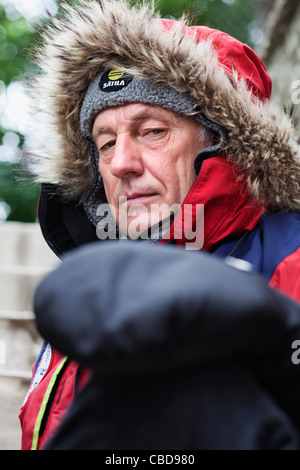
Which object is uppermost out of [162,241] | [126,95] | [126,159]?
[126,95]

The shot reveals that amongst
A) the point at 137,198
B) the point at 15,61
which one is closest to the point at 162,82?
the point at 137,198

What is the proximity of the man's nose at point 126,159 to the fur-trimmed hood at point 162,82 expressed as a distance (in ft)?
0.79

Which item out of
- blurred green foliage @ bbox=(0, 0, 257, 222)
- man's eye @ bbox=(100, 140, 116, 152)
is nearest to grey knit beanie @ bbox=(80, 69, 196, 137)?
Answer: man's eye @ bbox=(100, 140, 116, 152)

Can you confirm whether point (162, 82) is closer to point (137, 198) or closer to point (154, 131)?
point (154, 131)

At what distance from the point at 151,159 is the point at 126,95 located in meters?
0.25

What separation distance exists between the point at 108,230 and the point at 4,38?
1381cm

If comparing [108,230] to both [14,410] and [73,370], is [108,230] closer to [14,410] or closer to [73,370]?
[73,370]

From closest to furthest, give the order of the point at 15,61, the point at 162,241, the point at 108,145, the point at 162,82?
1. the point at 162,241
2. the point at 162,82
3. the point at 108,145
4. the point at 15,61

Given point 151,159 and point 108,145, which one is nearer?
point 151,159

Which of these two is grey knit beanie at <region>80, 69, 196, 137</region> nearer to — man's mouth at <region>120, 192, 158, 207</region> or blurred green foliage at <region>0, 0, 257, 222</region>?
man's mouth at <region>120, 192, 158, 207</region>

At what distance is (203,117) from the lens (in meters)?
1.90

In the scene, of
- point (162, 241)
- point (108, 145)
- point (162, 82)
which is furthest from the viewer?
point (108, 145)

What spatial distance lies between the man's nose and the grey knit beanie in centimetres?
15

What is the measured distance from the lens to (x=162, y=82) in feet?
6.32
